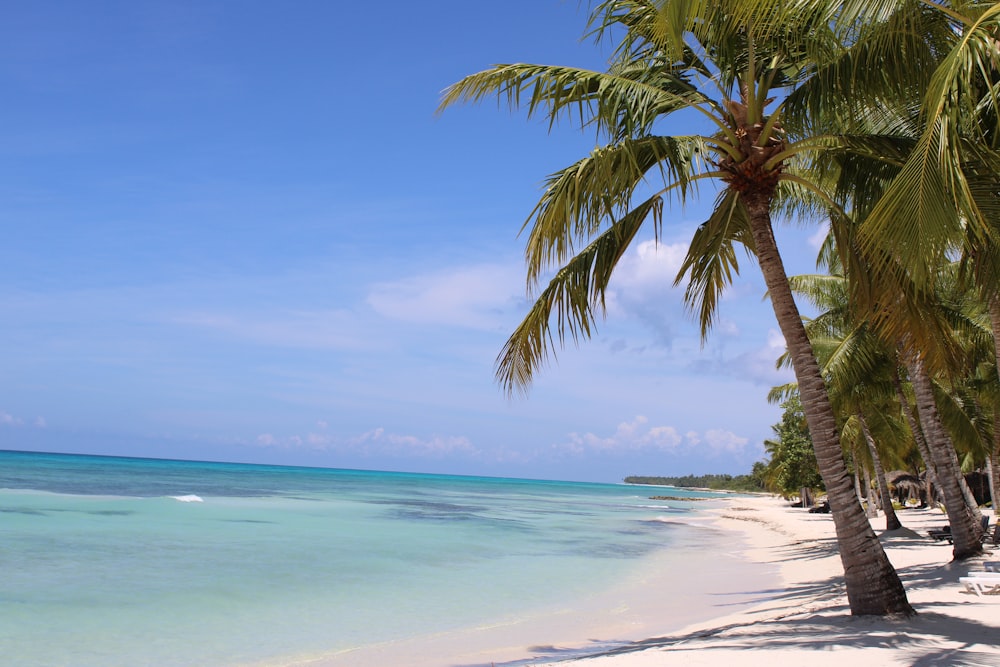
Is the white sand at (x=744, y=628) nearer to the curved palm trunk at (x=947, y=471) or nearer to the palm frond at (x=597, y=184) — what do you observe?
the curved palm trunk at (x=947, y=471)

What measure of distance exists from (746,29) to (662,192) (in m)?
1.63

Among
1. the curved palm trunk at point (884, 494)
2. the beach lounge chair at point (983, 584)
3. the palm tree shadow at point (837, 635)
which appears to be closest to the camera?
the palm tree shadow at point (837, 635)

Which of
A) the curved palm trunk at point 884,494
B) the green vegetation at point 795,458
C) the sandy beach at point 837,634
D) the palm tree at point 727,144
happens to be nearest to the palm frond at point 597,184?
the palm tree at point 727,144

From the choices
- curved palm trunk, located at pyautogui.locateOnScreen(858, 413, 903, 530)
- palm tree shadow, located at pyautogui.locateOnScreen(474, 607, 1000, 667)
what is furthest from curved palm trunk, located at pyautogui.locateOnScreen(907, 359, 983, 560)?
curved palm trunk, located at pyautogui.locateOnScreen(858, 413, 903, 530)

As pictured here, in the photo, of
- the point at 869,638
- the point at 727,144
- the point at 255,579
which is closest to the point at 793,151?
the point at 727,144

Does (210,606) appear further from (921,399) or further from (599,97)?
(921,399)

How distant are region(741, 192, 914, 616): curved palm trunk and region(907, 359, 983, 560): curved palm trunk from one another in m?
4.94

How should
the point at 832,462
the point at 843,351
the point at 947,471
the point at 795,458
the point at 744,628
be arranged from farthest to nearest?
the point at 795,458, the point at 843,351, the point at 947,471, the point at 744,628, the point at 832,462

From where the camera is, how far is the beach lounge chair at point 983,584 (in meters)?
7.59

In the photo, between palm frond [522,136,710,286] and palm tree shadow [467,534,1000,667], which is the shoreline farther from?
palm frond [522,136,710,286]

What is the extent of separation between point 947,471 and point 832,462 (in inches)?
Result: 221

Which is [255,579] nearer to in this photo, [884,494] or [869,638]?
[869,638]

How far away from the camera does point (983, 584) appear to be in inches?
303

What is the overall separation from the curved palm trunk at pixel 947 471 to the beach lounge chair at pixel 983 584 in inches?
124
